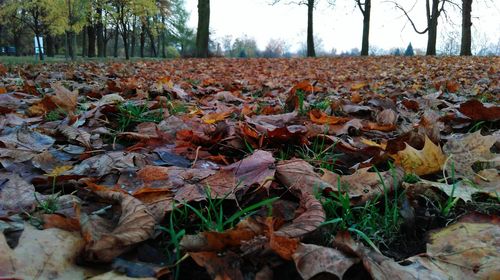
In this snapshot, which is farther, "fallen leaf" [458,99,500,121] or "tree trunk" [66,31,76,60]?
"tree trunk" [66,31,76,60]

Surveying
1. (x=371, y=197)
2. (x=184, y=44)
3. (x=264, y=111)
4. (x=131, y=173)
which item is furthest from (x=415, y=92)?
(x=184, y=44)

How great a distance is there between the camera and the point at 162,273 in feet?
3.11

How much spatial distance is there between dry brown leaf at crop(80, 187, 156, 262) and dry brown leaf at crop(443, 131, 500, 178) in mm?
1094

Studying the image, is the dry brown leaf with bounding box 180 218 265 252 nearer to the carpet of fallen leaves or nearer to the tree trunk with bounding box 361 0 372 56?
the carpet of fallen leaves

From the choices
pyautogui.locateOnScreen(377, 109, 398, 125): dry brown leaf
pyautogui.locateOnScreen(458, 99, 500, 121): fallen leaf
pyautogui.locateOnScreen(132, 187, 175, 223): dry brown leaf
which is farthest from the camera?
pyautogui.locateOnScreen(377, 109, 398, 125): dry brown leaf

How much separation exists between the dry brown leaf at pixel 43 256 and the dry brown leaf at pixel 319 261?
0.47m

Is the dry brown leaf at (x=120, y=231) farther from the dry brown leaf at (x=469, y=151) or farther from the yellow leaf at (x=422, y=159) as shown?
the dry brown leaf at (x=469, y=151)

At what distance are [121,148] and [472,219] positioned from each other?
58.8 inches

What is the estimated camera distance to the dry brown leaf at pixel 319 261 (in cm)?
92

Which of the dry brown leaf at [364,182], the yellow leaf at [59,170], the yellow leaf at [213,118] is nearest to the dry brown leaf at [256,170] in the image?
the dry brown leaf at [364,182]

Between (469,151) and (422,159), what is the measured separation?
0.75 ft

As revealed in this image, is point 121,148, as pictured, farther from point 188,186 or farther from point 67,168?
point 188,186

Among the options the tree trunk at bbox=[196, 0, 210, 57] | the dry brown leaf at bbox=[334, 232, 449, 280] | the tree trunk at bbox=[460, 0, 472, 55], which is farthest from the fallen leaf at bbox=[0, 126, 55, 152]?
the tree trunk at bbox=[460, 0, 472, 55]

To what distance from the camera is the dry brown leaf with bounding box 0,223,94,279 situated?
2.82 ft
